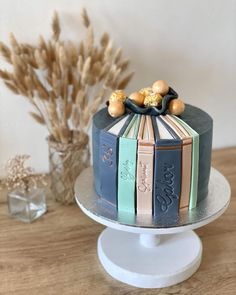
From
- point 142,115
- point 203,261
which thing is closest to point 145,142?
point 142,115

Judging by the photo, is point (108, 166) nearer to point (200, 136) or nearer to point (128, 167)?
point (128, 167)

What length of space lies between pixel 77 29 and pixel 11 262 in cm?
47

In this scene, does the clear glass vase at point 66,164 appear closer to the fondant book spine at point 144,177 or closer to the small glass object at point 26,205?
the small glass object at point 26,205

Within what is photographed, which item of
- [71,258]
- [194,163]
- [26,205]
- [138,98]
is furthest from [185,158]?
[26,205]

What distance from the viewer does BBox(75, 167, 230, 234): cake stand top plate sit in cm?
64

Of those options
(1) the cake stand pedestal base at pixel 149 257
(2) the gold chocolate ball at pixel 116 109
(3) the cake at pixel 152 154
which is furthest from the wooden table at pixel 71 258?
(2) the gold chocolate ball at pixel 116 109

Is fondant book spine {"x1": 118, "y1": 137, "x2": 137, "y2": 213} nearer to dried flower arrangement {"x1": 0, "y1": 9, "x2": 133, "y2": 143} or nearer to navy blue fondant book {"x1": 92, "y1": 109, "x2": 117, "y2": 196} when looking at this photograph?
navy blue fondant book {"x1": 92, "y1": 109, "x2": 117, "y2": 196}

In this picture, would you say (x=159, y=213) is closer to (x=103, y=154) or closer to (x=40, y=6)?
(x=103, y=154)

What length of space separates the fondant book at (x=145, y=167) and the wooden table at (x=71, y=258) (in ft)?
0.46

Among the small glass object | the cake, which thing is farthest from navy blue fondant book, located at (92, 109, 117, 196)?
the small glass object

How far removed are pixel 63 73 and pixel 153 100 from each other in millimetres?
214

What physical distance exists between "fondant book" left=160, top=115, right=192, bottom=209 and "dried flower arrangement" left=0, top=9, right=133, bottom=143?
220 mm

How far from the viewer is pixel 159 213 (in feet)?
2.15

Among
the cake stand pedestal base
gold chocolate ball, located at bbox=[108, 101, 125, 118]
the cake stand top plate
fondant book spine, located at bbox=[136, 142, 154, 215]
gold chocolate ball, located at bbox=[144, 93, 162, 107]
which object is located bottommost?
the cake stand pedestal base
